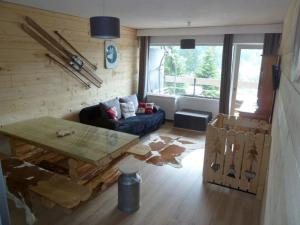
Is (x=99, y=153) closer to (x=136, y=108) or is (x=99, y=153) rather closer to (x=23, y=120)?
(x=23, y=120)

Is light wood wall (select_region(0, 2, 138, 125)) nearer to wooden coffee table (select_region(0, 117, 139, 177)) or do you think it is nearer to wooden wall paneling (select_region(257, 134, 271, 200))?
wooden coffee table (select_region(0, 117, 139, 177))

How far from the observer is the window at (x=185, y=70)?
19.3ft

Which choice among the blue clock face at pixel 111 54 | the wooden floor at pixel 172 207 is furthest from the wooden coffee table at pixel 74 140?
the blue clock face at pixel 111 54

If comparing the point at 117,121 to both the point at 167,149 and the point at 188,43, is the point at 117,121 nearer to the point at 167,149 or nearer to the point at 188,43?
the point at 167,149

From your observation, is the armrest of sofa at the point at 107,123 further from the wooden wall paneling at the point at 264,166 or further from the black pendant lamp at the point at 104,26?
the wooden wall paneling at the point at 264,166

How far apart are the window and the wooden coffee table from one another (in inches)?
136

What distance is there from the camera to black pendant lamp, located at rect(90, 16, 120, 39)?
2.41m

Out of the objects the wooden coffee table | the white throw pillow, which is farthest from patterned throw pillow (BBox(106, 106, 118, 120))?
the wooden coffee table

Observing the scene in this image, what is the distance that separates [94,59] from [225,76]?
9.63 feet

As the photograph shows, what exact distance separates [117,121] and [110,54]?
5.53 feet

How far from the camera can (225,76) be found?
212 inches

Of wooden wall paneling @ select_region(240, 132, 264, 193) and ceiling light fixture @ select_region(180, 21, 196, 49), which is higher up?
ceiling light fixture @ select_region(180, 21, 196, 49)

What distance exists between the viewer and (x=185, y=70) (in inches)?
248

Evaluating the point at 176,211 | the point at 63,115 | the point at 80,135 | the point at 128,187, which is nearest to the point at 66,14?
the point at 63,115
